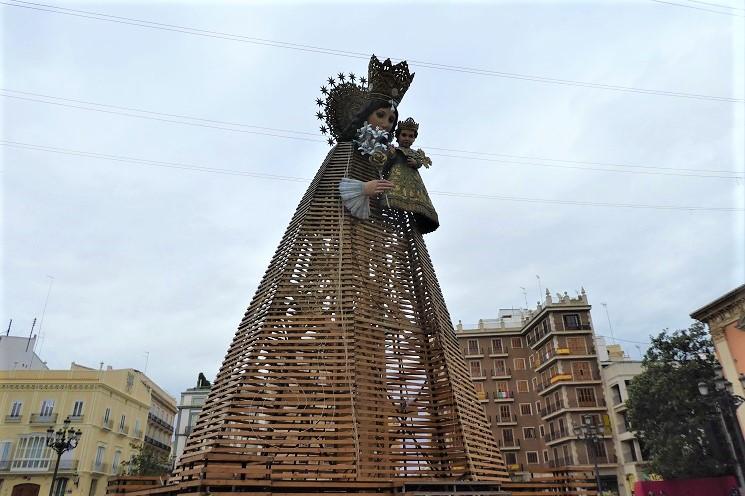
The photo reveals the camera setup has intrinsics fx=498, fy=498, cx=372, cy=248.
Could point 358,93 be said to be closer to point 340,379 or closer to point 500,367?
point 340,379

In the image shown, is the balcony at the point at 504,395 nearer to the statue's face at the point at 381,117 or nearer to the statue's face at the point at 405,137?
the statue's face at the point at 405,137

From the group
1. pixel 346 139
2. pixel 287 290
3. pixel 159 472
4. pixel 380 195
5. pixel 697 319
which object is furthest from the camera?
pixel 159 472

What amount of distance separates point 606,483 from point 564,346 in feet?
34.3

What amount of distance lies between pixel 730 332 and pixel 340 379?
22886 millimetres

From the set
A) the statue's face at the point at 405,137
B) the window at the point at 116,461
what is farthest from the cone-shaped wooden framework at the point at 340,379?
the window at the point at 116,461

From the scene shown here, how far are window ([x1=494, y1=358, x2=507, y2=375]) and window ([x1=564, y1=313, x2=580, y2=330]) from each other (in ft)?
25.4

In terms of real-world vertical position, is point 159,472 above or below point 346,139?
below

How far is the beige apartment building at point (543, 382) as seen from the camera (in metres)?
38.8

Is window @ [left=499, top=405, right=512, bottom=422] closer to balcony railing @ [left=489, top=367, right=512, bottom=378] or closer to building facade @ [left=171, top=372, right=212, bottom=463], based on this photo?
balcony railing @ [left=489, top=367, right=512, bottom=378]

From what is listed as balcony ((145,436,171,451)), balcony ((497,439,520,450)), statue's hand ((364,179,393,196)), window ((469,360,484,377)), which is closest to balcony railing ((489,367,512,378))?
window ((469,360,484,377))

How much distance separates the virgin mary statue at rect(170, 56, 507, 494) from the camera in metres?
8.45

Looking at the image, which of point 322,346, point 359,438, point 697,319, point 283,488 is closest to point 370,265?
point 322,346

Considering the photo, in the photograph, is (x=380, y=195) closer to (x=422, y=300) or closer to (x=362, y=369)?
(x=422, y=300)

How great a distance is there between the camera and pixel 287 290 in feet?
34.2
